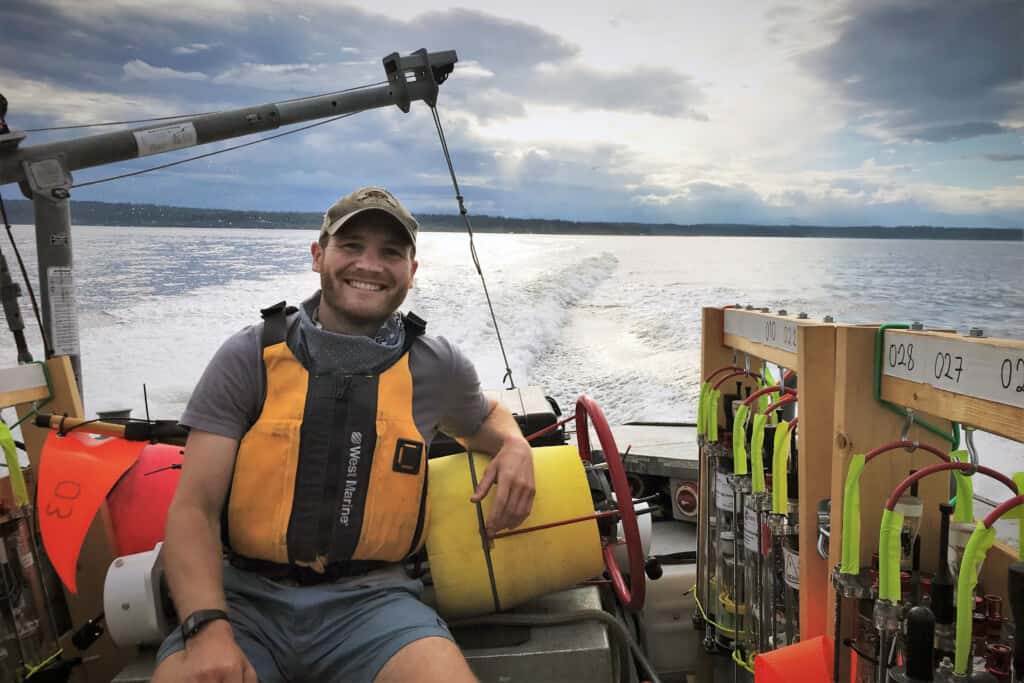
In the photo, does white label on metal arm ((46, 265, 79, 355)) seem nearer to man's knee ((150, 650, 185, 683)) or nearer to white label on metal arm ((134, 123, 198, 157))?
white label on metal arm ((134, 123, 198, 157))

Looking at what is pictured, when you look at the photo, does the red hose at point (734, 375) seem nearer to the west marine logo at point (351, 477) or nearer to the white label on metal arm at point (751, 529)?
the white label on metal arm at point (751, 529)

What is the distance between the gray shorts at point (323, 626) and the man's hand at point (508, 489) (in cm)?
23

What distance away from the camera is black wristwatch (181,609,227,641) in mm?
1129

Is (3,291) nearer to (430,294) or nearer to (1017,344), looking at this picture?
(1017,344)

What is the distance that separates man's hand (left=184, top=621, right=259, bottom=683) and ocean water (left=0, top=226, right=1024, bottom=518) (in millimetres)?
6274

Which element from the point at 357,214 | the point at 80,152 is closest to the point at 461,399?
the point at 357,214

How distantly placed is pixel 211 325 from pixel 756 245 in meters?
7.69

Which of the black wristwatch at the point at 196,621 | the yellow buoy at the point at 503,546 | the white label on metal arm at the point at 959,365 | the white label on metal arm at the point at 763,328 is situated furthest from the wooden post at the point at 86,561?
the white label on metal arm at the point at 959,365

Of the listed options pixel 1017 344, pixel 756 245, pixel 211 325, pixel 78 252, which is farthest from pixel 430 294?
pixel 1017 344

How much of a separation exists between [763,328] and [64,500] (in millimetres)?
1688

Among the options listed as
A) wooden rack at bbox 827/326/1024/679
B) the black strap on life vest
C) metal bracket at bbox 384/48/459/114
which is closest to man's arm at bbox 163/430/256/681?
the black strap on life vest

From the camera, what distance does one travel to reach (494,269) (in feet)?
33.2

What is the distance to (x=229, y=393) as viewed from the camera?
4.29 ft

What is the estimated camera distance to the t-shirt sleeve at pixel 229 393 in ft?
4.22
